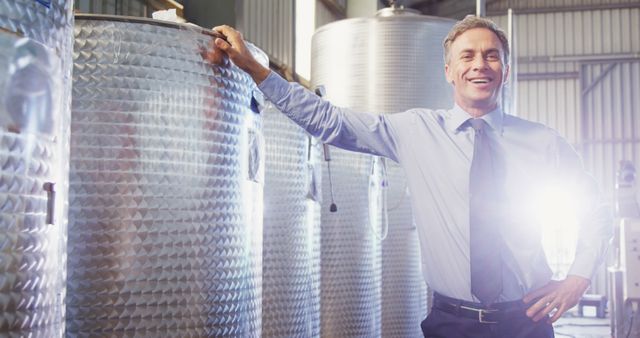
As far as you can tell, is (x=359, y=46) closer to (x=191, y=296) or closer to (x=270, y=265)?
(x=270, y=265)

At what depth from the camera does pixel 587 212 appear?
2742 mm

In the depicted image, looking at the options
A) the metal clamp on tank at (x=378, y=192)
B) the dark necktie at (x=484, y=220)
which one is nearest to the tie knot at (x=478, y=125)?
the dark necktie at (x=484, y=220)

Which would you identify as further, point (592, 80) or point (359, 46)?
point (592, 80)

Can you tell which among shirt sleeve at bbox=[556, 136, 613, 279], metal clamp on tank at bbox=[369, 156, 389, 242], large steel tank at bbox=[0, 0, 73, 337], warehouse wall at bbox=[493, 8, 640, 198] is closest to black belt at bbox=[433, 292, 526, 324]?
shirt sleeve at bbox=[556, 136, 613, 279]

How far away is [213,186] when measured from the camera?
2.44 metres

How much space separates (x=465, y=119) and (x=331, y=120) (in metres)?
0.46

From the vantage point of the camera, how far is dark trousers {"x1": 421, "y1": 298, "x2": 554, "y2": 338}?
2.49 m

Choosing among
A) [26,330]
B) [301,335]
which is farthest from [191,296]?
[301,335]

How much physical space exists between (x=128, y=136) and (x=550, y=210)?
1.46 metres

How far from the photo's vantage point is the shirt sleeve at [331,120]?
2590 millimetres

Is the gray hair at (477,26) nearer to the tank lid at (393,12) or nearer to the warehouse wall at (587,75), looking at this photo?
the tank lid at (393,12)

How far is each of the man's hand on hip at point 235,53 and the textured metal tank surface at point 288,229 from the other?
→ 1278 mm

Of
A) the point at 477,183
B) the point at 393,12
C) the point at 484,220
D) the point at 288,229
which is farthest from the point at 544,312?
the point at 393,12

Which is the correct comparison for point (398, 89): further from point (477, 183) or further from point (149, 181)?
point (149, 181)
